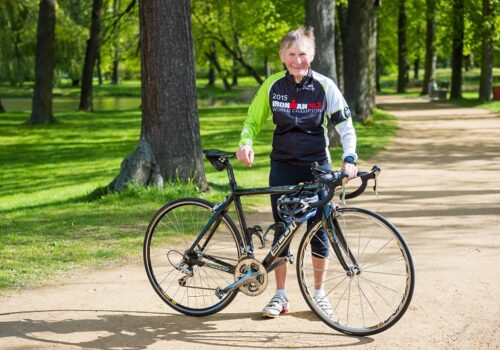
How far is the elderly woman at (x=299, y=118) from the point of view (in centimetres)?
511

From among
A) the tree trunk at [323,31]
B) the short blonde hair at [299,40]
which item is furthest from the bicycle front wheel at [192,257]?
the tree trunk at [323,31]

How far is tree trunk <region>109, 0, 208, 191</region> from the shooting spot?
10609 millimetres

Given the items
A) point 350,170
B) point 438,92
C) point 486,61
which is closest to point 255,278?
point 350,170

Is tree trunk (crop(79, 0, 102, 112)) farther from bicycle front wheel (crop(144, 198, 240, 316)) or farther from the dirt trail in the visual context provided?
bicycle front wheel (crop(144, 198, 240, 316))

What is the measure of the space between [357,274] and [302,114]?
1066 millimetres

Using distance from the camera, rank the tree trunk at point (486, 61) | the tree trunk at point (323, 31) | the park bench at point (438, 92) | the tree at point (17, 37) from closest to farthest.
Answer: the tree trunk at point (323, 31)
the tree trunk at point (486, 61)
the tree at point (17, 37)
the park bench at point (438, 92)

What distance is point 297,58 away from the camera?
5.09 m

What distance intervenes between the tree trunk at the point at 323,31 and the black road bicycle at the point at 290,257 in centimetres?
1043

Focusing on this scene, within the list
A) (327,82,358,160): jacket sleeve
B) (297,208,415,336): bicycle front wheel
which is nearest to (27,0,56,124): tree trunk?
(297,208,415,336): bicycle front wheel

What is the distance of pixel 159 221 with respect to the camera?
5668 millimetres

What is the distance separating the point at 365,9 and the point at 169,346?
21.2 meters

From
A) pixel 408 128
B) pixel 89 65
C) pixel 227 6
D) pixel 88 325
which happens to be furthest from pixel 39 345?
pixel 227 6

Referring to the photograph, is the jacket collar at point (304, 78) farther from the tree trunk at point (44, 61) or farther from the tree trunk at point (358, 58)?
the tree trunk at point (44, 61)

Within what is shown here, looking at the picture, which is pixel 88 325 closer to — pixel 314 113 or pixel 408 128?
pixel 314 113
